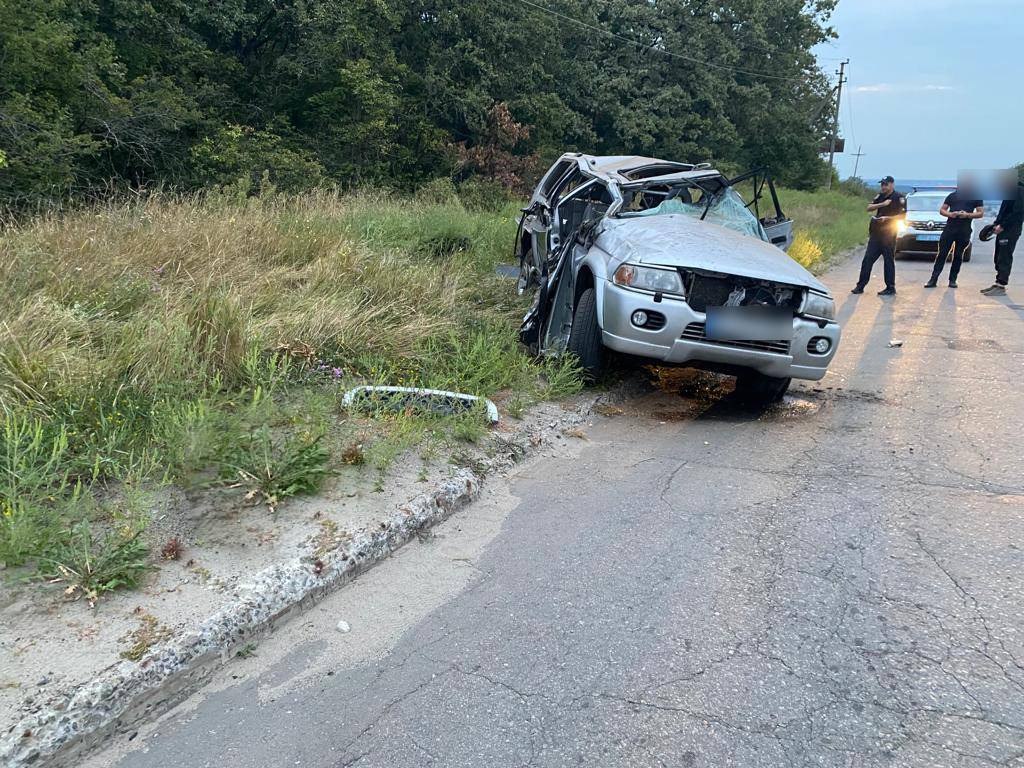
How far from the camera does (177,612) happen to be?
2.72m

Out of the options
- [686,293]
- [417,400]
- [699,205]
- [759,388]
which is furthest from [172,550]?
[699,205]

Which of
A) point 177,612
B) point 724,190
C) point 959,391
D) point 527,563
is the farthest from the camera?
point 724,190

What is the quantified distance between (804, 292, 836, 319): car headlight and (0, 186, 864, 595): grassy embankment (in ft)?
5.79

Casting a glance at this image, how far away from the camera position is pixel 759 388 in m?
5.82

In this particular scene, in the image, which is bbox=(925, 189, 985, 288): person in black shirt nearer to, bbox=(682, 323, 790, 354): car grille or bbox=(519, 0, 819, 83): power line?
bbox=(682, 323, 790, 354): car grille

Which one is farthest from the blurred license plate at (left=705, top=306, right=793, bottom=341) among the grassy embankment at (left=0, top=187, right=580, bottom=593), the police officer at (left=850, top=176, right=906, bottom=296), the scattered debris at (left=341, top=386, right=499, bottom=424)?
the police officer at (left=850, top=176, right=906, bottom=296)

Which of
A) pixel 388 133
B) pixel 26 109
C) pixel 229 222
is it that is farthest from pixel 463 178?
pixel 229 222

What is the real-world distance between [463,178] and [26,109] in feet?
40.5

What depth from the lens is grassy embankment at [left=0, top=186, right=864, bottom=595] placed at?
3.26 m

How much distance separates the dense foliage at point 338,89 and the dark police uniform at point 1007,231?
1330 centimetres

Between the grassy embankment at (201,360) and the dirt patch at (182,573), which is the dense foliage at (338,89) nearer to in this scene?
the grassy embankment at (201,360)

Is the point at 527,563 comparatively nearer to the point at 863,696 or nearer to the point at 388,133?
the point at 863,696

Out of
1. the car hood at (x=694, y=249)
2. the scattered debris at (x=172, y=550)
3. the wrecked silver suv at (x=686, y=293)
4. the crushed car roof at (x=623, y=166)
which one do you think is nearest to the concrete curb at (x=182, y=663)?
the scattered debris at (x=172, y=550)

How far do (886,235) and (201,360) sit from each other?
10026 mm
